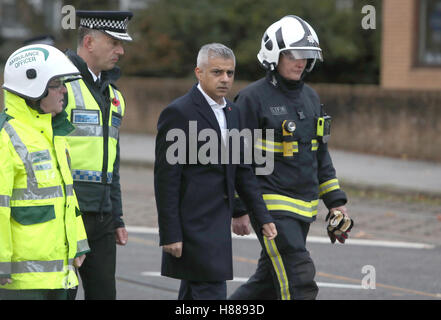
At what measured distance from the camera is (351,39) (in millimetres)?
21750

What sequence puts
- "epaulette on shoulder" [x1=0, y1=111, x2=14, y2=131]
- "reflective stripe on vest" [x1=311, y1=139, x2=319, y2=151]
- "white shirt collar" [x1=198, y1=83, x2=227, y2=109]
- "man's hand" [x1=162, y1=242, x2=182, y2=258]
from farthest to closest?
"reflective stripe on vest" [x1=311, y1=139, x2=319, y2=151] → "white shirt collar" [x1=198, y1=83, x2=227, y2=109] → "man's hand" [x1=162, y1=242, x2=182, y2=258] → "epaulette on shoulder" [x1=0, y1=111, x2=14, y2=131]

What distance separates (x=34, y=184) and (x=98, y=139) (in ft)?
3.04

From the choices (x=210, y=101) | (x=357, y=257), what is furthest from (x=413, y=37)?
(x=210, y=101)

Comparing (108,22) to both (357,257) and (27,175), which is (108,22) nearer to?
(27,175)

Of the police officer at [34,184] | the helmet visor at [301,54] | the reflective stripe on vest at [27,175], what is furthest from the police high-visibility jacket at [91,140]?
the helmet visor at [301,54]

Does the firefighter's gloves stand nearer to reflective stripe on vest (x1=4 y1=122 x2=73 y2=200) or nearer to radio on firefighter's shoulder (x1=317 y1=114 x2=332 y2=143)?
radio on firefighter's shoulder (x1=317 y1=114 x2=332 y2=143)

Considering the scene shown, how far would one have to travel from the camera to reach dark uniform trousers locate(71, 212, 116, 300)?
530 centimetres

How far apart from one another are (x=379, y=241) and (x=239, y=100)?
15.2ft

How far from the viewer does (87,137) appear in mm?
5191

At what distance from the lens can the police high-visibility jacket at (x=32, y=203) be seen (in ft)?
14.0

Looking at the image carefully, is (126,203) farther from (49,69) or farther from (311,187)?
(49,69)

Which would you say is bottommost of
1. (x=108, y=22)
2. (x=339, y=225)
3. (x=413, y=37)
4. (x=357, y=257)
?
(x=357, y=257)

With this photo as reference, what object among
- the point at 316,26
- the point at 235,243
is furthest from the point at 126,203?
the point at 316,26

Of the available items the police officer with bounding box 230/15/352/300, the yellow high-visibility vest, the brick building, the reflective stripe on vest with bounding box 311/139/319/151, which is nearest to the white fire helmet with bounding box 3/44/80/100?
the yellow high-visibility vest
